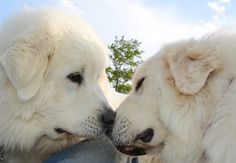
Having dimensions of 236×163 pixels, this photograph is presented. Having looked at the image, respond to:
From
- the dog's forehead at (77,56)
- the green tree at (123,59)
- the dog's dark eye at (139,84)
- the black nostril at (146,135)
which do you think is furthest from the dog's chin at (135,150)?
the green tree at (123,59)

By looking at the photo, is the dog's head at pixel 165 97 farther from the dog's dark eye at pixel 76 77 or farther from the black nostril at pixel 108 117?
Result: the dog's dark eye at pixel 76 77

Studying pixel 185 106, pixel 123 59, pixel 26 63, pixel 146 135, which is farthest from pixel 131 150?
pixel 123 59

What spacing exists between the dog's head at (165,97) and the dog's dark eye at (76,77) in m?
0.51

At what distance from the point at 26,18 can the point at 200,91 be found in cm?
195

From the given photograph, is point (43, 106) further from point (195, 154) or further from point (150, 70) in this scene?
point (195, 154)

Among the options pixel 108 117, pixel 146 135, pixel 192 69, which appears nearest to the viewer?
pixel 192 69

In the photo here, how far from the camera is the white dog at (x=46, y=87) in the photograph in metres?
4.45

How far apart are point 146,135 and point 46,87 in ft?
3.56

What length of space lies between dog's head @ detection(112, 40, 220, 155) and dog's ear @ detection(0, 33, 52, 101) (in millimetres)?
868

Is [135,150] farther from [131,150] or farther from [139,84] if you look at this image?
[139,84]

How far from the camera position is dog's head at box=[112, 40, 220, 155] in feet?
13.3

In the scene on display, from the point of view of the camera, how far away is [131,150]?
4605 millimetres

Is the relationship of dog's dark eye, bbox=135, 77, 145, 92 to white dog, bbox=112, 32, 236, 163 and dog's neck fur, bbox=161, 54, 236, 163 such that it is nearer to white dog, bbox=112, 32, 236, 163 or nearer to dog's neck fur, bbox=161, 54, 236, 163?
white dog, bbox=112, 32, 236, 163

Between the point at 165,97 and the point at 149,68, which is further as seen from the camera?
the point at 149,68
